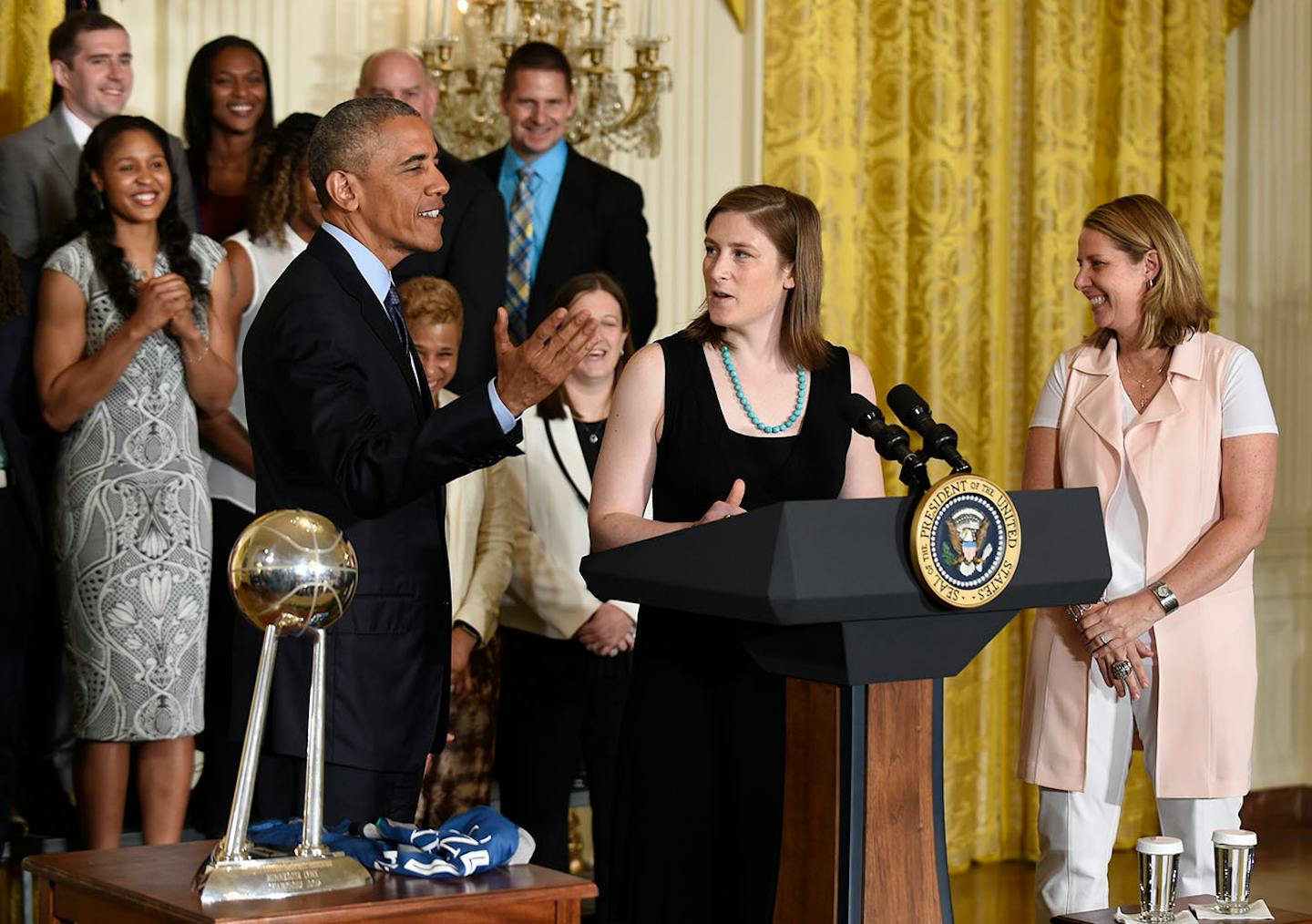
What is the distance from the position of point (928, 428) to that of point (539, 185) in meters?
2.98

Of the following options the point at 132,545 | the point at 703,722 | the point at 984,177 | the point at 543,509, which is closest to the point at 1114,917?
the point at 703,722

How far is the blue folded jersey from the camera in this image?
2162mm

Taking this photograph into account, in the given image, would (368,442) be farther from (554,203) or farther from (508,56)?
(508,56)

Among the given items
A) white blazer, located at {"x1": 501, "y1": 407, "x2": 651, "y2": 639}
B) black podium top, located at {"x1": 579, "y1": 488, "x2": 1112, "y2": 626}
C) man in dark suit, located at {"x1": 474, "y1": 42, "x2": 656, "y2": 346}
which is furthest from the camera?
man in dark suit, located at {"x1": 474, "y1": 42, "x2": 656, "y2": 346}

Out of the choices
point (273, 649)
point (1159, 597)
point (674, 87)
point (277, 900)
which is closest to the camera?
point (277, 900)

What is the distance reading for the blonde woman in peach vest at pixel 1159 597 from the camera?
3.57 m

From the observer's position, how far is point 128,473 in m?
4.05

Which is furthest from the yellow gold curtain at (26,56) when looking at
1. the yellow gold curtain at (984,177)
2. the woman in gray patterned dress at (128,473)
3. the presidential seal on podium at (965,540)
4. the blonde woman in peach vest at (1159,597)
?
the presidential seal on podium at (965,540)

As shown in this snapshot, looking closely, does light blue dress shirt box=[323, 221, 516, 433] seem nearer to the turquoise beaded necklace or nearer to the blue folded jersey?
the turquoise beaded necklace

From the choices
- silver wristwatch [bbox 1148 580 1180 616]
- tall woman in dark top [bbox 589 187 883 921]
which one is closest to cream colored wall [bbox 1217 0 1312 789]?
silver wristwatch [bbox 1148 580 1180 616]

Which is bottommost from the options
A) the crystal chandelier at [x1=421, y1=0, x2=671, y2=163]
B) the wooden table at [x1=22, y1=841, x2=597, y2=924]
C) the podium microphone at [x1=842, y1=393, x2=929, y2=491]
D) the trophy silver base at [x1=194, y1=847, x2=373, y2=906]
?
the wooden table at [x1=22, y1=841, x2=597, y2=924]

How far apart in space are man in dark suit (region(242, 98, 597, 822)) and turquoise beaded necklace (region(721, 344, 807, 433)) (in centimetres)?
41

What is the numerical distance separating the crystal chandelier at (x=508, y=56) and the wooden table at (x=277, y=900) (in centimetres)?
326

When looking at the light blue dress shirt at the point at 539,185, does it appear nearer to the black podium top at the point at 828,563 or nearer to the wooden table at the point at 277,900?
the black podium top at the point at 828,563
